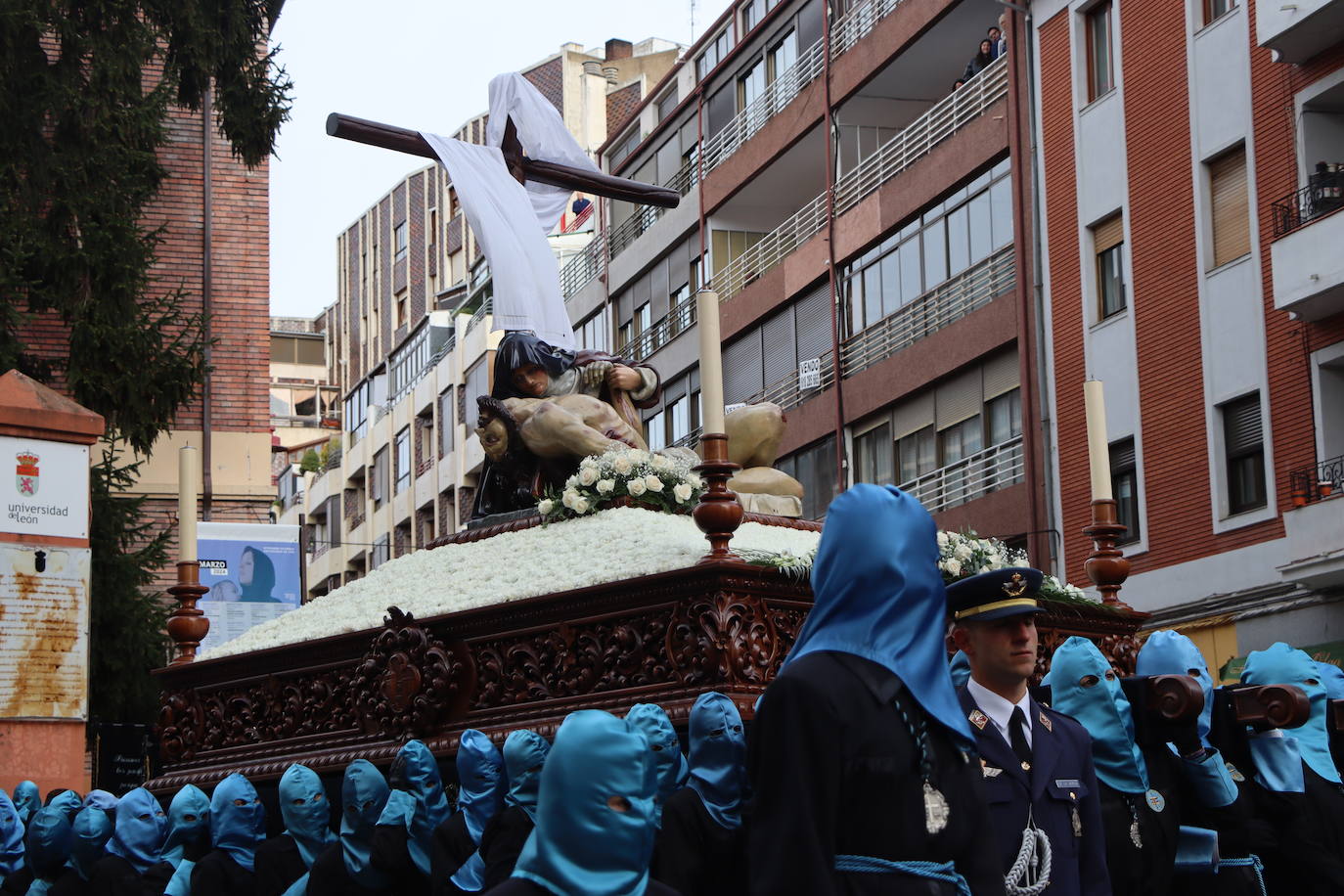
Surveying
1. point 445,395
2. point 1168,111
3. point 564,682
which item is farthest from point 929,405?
point 445,395

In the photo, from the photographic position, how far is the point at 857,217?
27.2 m

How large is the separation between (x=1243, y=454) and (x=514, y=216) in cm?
1186

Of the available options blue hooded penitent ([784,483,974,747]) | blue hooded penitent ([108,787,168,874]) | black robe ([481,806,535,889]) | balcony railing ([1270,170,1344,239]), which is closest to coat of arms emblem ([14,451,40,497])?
blue hooded penitent ([108,787,168,874])

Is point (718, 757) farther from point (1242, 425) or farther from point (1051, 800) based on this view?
point (1242, 425)

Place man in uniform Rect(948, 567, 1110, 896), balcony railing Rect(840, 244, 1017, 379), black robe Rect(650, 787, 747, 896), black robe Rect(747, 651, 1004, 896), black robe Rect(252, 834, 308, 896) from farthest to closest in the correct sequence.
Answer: balcony railing Rect(840, 244, 1017, 379) → black robe Rect(252, 834, 308, 896) → black robe Rect(650, 787, 747, 896) → man in uniform Rect(948, 567, 1110, 896) → black robe Rect(747, 651, 1004, 896)

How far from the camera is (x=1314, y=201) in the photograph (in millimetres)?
18047

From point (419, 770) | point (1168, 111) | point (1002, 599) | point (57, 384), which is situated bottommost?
point (419, 770)

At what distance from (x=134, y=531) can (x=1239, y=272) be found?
10.6 m

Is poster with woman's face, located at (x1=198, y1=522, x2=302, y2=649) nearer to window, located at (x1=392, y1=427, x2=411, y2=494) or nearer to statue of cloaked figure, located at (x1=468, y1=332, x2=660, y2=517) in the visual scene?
statue of cloaked figure, located at (x1=468, y1=332, x2=660, y2=517)

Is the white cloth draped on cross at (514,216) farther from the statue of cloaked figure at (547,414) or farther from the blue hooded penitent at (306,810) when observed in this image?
the blue hooded penitent at (306,810)

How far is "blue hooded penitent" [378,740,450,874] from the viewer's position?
700 centimetres

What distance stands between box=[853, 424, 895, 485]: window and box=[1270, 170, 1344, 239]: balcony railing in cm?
816

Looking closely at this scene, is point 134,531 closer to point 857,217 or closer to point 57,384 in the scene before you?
point 57,384

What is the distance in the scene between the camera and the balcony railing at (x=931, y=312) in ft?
78.1
